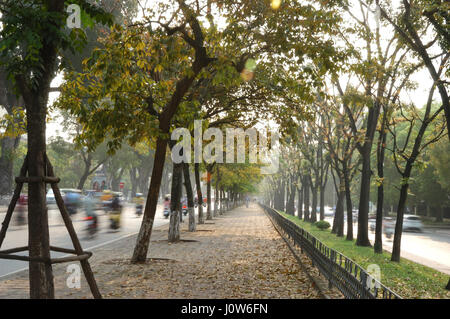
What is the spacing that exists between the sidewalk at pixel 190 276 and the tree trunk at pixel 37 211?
184 centimetres

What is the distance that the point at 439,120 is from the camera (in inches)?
715

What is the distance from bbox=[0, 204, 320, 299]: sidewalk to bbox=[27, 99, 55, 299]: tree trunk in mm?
1841

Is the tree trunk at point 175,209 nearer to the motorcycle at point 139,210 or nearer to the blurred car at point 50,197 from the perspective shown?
the motorcycle at point 139,210

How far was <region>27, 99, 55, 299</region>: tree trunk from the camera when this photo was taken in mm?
6289

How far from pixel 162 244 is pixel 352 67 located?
1010 centimetres

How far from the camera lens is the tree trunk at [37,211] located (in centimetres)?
629

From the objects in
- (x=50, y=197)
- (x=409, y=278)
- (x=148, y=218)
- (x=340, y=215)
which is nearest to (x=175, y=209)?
(x=148, y=218)

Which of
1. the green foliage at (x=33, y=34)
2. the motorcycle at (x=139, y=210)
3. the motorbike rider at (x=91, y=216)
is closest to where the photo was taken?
the green foliage at (x=33, y=34)

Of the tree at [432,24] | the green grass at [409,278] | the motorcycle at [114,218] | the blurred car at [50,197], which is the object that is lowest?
the green grass at [409,278]

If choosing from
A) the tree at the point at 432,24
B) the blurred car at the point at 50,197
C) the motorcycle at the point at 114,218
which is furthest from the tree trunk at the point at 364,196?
the blurred car at the point at 50,197

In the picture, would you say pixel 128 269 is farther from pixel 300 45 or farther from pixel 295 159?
pixel 295 159

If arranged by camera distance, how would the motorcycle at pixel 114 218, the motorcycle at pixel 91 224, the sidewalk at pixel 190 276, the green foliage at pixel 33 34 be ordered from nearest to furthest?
1. the green foliage at pixel 33 34
2. the sidewalk at pixel 190 276
3. the motorcycle at pixel 91 224
4. the motorcycle at pixel 114 218

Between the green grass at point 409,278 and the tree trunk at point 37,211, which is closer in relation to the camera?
the tree trunk at point 37,211

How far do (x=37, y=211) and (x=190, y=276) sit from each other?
508 cm
